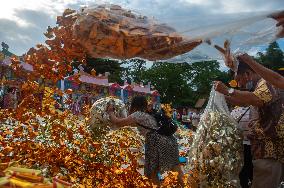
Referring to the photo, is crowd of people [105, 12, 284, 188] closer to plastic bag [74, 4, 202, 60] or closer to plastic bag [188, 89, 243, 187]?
plastic bag [188, 89, 243, 187]

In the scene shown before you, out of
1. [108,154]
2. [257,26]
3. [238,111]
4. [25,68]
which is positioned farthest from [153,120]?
[257,26]

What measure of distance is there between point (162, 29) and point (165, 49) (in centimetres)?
12

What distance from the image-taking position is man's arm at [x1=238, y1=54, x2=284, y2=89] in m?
3.09

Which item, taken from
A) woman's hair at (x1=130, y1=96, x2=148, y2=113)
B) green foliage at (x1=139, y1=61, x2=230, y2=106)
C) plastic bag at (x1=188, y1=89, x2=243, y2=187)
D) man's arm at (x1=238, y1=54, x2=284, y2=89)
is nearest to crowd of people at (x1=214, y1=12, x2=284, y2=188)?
man's arm at (x1=238, y1=54, x2=284, y2=89)

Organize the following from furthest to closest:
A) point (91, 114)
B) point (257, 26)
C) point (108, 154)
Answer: point (91, 114) < point (108, 154) < point (257, 26)

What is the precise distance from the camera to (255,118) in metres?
3.45

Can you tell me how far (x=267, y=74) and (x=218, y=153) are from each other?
77 cm

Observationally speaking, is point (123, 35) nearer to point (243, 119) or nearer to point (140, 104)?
point (243, 119)

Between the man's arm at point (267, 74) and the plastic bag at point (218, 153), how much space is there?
0.54 m

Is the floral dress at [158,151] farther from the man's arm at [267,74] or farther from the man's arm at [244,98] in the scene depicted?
the man's arm at [267,74]

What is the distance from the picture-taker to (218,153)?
3393 millimetres

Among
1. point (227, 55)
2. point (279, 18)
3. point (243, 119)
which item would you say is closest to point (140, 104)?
point (243, 119)

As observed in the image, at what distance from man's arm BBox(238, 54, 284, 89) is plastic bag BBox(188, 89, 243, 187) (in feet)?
1.79

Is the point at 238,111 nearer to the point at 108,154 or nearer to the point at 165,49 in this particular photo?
the point at 165,49
